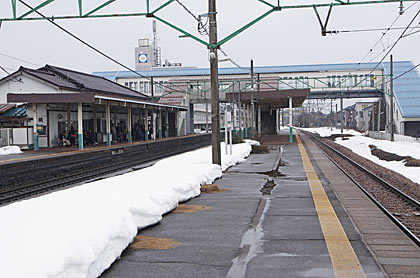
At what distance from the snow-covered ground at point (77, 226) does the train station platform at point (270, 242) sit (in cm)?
23

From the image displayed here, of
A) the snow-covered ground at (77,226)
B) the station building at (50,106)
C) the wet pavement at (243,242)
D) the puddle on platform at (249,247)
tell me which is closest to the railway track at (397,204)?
the wet pavement at (243,242)

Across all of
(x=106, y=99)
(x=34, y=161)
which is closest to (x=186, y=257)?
(x=34, y=161)

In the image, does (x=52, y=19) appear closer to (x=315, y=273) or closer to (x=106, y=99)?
(x=315, y=273)

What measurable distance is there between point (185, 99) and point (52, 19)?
1525 inches

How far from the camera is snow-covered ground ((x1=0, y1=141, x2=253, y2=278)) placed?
4207 mm

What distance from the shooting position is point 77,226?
528 centimetres

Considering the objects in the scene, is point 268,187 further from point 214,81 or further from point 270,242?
point 270,242

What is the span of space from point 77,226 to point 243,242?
83.6 inches

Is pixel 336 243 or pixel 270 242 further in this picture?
pixel 270 242

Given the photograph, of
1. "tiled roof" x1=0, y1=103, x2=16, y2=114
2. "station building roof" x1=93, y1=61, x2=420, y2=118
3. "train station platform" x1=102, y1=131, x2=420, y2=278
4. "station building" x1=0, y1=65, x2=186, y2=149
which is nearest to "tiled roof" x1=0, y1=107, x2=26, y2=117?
"station building" x1=0, y1=65, x2=186, y2=149

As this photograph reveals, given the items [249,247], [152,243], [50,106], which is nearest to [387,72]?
[50,106]

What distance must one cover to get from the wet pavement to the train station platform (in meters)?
0.01

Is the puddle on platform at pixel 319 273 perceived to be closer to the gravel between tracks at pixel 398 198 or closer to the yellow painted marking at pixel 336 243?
the yellow painted marking at pixel 336 243

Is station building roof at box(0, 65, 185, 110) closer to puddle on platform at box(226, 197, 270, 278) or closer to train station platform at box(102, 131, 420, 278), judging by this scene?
train station platform at box(102, 131, 420, 278)
